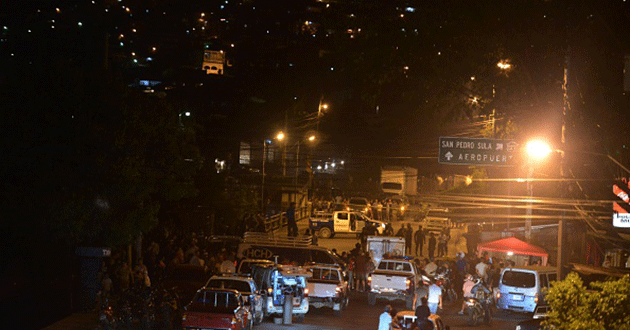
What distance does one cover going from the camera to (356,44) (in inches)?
659

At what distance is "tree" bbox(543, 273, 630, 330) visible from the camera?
10867 millimetres

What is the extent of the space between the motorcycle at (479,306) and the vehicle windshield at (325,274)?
4.56 m

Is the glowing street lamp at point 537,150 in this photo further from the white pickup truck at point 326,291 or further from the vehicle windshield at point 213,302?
the white pickup truck at point 326,291

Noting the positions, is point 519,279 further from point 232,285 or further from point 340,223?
point 340,223

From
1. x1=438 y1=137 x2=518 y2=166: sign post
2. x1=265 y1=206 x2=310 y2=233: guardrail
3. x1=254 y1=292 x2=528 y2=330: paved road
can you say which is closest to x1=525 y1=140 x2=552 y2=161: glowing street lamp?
x1=438 y1=137 x2=518 y2=166: sign post

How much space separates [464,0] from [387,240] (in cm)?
2355

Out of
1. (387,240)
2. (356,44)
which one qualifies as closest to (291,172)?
(387,240)

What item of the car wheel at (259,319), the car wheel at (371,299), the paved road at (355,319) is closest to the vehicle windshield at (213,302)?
the paved road at (355,319)

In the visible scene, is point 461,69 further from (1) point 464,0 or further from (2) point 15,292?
(2) point 15,292

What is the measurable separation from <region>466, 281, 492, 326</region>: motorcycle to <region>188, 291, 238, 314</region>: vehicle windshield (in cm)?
891

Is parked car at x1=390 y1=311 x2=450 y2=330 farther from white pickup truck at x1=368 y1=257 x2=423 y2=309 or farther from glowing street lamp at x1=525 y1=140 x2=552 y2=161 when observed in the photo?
white pickup truck at x1=368 y1=257 x2=423 y2=309

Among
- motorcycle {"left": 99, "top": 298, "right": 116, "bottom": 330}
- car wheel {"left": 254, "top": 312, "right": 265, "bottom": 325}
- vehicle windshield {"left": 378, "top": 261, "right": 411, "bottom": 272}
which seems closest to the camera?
motorcycle {"left": 99, "top": 298, "right": 116, "bottom": 330}

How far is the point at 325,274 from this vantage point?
27.0 m

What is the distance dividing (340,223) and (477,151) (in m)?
28.6
